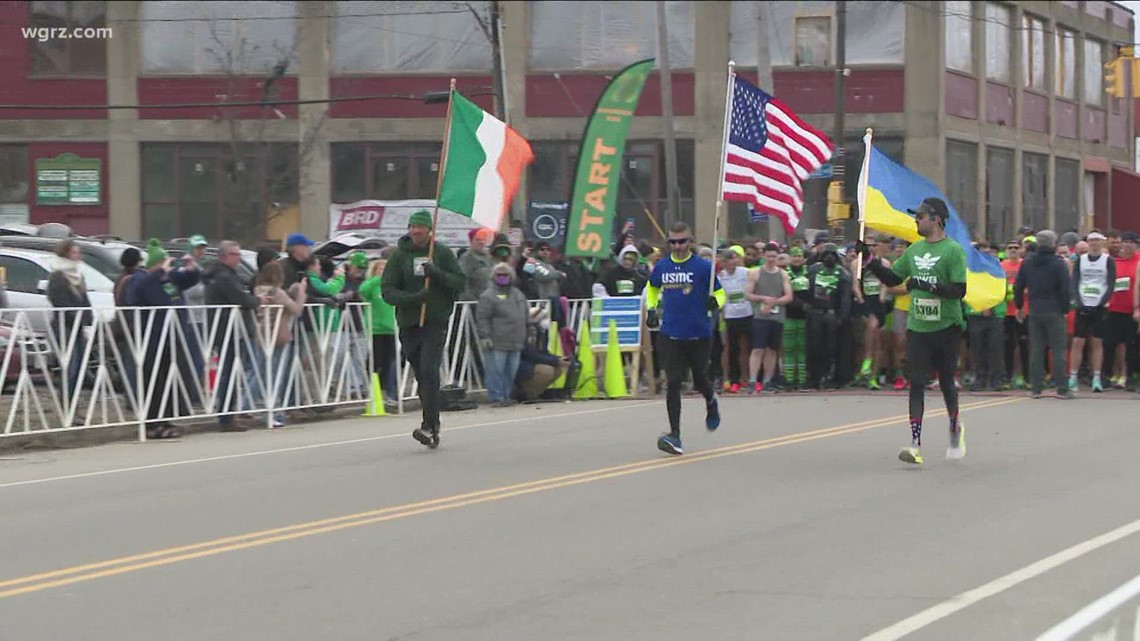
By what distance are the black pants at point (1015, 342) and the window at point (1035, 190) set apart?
2707 centimetres

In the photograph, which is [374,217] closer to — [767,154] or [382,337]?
[382,337]

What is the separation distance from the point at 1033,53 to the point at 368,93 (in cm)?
2052

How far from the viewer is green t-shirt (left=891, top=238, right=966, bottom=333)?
1248 centimetres

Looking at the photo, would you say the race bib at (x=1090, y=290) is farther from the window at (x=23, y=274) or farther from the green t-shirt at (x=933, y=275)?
the window at (x=23, y=274)

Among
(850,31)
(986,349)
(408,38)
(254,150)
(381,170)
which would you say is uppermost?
(850,31)

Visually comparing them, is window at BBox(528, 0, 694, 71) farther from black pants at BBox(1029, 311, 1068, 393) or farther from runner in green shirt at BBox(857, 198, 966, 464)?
runner in green shirt at BBox(857, 198, 966, 464)

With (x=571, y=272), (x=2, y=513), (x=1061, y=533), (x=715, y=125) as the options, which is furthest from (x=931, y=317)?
(x=715, y=125)

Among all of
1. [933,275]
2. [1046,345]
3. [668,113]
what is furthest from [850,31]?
[933,275]

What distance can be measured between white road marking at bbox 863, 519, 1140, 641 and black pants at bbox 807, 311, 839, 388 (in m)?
11.2

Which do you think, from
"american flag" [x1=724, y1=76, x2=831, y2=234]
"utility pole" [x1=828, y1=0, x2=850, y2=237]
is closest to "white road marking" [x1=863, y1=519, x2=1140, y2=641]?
"american flag" [x1=724, y1=76, x2=831, y2=234]

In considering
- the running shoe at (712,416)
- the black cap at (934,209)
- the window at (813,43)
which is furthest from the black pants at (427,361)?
the window at (813,43)

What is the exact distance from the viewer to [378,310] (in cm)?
1852

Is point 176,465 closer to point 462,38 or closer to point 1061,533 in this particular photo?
point 1061,533

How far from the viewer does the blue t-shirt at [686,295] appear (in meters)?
13.3
